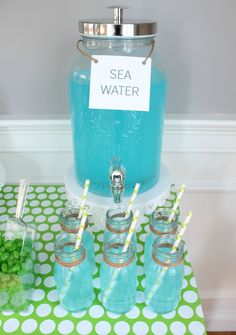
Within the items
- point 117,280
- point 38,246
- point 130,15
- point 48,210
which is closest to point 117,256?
point 117,280

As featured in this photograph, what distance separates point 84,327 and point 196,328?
211 millimetres

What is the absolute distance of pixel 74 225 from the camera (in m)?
0.72

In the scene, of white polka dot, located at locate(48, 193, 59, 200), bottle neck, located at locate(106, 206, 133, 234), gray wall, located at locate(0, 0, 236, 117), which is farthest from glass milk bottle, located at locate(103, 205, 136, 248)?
gray wall, located at locate(0, 0, 236, 117)

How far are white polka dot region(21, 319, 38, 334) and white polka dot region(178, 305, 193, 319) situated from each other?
28 centimetres

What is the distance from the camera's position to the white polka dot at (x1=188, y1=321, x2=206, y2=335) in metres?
0.63

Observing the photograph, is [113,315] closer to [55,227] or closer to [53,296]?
[53,296]

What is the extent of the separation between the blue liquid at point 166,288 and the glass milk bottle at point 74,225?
146 mm

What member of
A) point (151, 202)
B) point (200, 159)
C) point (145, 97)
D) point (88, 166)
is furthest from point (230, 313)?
point (145, 97)

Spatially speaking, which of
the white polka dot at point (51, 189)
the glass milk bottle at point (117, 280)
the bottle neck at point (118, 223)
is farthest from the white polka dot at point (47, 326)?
the white polka dot at point (51, 189)

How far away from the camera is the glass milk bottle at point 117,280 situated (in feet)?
2.05

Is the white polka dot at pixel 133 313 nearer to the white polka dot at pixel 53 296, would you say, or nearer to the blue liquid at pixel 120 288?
the blue liquid at pixel 120 288

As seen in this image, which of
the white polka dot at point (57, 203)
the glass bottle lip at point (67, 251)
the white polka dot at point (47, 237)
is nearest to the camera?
the glass bottle lip at point (67, 251)

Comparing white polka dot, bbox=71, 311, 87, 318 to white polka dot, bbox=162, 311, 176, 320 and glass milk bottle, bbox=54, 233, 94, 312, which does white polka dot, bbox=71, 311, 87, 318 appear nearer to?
glass milk bottle, bbox=54, 233, 94, 312

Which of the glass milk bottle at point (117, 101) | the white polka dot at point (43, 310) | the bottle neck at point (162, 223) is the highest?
the glass milk bottle at point (117, 101)
